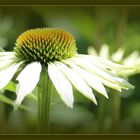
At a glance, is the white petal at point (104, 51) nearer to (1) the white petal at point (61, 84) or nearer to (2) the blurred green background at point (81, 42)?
(2) the blurred green background at point (81, 42)

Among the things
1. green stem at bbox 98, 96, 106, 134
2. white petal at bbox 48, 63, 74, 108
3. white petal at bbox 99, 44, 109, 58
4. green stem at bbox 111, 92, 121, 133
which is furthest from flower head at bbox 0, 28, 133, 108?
white petal at bbox 99, 44, 109, 58

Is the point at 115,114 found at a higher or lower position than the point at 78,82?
lower

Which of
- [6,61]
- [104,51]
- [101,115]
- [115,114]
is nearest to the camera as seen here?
[6,61]

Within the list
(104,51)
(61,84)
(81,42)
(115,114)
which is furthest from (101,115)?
(81,42)

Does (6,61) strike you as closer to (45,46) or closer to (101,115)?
(45,46)

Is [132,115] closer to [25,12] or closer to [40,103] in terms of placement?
[25,12]

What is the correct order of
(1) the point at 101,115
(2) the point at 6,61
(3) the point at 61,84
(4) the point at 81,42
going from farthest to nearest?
(4) the point at 81,42 → (1) the point at 101,115 → (2) the point at 6,61 → (3) the point at 61,84

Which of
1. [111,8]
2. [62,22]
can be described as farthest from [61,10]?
[111,8]

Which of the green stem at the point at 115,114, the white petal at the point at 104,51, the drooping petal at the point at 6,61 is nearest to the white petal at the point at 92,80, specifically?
the drooping petal at the point at 6,61
